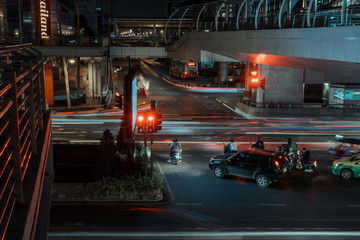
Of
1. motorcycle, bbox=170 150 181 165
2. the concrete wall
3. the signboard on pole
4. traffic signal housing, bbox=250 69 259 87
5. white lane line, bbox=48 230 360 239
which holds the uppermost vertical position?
the signboard on pole

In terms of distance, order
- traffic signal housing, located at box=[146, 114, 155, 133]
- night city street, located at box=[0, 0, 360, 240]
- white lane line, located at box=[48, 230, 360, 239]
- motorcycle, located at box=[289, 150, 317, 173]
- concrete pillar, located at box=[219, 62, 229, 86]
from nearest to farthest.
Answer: night city street, located at box=[0, 0, 360, 240] < white lane line, located at box=[48, 230, 360, 239] < traffic signal housing, located at box=[146, 114, 155, 133] < motorcycle, located at box=[289, 150, 317, 173] < concrete pillar, located at box=[219, 62, 229, 86]

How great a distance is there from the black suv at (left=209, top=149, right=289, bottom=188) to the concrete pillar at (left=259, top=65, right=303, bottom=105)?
1982 cm

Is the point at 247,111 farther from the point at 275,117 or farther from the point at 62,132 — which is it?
the point at 62,132

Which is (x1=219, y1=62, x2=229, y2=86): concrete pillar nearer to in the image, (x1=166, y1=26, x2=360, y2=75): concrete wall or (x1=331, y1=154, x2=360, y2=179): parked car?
(x1=166, y1=26, x2=360, y2=75): concrete wall

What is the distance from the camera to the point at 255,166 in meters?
16.5

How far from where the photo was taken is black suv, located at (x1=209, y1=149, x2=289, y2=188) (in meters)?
16.1

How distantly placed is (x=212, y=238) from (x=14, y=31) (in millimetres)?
60782

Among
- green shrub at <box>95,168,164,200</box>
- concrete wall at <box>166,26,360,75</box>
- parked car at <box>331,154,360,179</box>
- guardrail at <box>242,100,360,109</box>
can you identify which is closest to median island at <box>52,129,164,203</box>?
green shrub at <box>95,168,164,200</box>

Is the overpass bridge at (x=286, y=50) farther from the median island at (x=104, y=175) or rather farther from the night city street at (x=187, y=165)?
the median island at (x=104, y=175)

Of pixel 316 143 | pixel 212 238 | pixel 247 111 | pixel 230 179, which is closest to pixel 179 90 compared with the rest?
pixel 247 111

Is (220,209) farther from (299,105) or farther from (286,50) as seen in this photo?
(299,105)

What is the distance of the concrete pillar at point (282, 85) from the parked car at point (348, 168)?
60.9 ft

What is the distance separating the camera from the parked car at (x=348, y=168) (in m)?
17.1

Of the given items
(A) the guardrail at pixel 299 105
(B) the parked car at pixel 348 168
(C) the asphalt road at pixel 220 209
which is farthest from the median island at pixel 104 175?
(A) the guardrail at pixel 299 105
